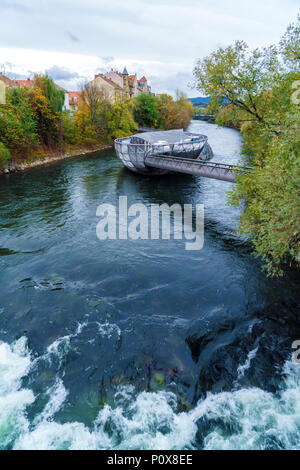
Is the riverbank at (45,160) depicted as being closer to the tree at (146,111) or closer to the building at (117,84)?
the tree at (146,111)

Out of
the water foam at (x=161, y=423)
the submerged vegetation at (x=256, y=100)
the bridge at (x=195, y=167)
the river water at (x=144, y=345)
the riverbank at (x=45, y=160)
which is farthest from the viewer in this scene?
the riverbank at (x=45, y=160)

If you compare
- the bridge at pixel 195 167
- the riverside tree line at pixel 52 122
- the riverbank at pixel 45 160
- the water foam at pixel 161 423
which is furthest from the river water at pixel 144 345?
the riverside tree line at pixel 52 122

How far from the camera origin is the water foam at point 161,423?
6.33 meters

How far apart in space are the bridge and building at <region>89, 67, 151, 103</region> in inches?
1819

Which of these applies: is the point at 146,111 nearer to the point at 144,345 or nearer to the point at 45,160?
the point at 45,160

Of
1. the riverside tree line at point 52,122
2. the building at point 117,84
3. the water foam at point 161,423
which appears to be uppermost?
the building at point 117,84

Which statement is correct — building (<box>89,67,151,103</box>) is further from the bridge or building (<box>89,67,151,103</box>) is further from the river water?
the river water

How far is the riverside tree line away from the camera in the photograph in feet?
119

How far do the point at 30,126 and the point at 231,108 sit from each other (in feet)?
108

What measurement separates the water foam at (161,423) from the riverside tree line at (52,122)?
110ft

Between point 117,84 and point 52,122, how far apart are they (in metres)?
61.2

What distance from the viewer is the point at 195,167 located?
25344 mm

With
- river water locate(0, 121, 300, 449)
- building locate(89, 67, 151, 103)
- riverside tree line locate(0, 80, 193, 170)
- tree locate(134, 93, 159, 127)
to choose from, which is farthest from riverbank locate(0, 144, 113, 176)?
building locate(89, 67, 151, 103)
